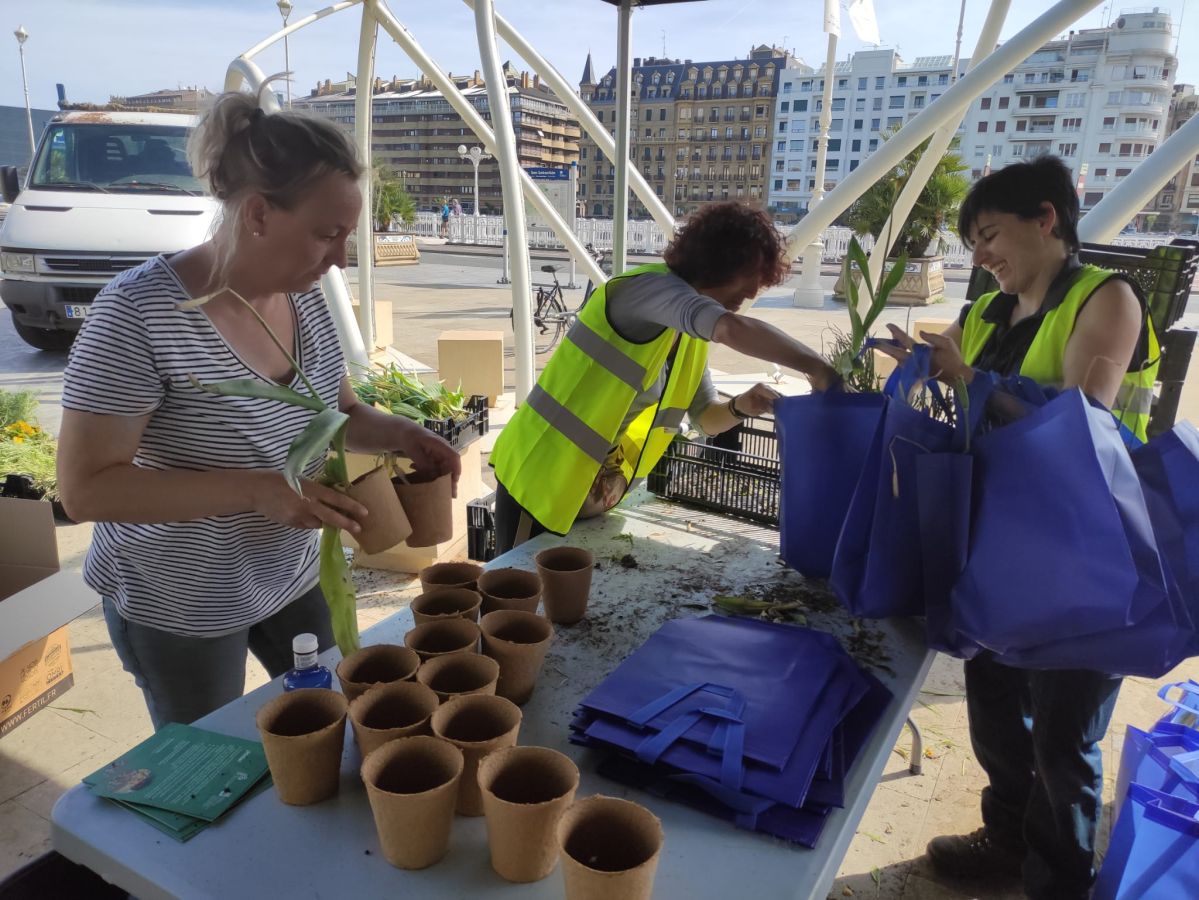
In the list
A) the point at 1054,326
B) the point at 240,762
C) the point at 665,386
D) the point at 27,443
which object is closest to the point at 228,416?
the point at 240,762

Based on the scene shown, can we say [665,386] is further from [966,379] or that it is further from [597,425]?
[966,379]

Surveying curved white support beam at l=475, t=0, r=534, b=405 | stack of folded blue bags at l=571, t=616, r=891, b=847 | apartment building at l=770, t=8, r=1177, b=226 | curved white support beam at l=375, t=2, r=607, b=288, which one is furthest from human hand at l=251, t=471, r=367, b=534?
apartment building at l=770, t=8, r=1177, b=226

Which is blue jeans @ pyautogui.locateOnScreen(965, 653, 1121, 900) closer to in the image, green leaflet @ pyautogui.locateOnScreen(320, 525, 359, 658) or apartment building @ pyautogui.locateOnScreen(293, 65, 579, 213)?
green leaflet @ pyautogui.locateOnScreen(320, 525, 359, 658)

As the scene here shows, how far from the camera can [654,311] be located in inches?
69.9

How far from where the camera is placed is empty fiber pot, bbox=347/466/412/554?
1.14 meters

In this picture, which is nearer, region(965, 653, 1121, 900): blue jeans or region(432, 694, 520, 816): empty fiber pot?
region(432, 694, 520, 816): empty fiber pot

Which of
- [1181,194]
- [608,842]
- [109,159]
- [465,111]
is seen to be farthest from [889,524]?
[1181,194]

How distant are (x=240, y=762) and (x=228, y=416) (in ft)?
1.69

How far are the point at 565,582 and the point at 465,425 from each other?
1.96 metres

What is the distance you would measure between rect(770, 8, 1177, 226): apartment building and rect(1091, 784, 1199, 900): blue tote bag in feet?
176

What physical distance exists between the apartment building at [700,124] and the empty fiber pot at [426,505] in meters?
78.5

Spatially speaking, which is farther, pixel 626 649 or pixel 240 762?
pixel 626 649

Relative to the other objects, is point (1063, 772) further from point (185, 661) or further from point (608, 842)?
point (185, 661)

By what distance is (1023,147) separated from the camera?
213 feet
